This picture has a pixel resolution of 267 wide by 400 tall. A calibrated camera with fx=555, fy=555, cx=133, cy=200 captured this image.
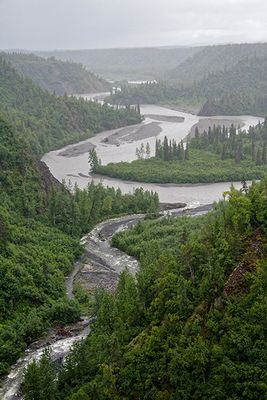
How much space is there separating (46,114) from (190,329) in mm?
146770

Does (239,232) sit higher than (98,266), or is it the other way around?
(239,232)

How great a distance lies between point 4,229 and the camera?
217 ft

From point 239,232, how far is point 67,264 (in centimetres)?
3175

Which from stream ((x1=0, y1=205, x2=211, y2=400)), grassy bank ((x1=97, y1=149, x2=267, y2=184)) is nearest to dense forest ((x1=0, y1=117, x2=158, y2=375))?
stream ((x1=0, y1=205, x2=211, y2=400))

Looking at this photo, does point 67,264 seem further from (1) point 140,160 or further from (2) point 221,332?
(1) point 140,160

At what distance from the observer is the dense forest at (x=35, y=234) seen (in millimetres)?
56250

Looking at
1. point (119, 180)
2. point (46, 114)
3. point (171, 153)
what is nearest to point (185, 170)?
point (171, 153)

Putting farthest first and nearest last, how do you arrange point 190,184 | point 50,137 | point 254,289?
point 50,137, point 190,184, point 254,289

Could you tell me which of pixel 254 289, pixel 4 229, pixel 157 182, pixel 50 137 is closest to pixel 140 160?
pixel 157 182

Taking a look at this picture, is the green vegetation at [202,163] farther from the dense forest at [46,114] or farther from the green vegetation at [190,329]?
the green vegetation at [190,329]

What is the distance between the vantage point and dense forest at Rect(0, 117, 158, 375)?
185 feet

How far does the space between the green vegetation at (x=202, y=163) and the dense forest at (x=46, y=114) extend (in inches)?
1316

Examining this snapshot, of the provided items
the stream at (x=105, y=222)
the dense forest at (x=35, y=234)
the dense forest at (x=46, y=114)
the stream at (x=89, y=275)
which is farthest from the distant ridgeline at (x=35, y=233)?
the dense forest at (x=46, y=114)

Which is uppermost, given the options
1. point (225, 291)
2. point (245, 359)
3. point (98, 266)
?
point (225, 291)
